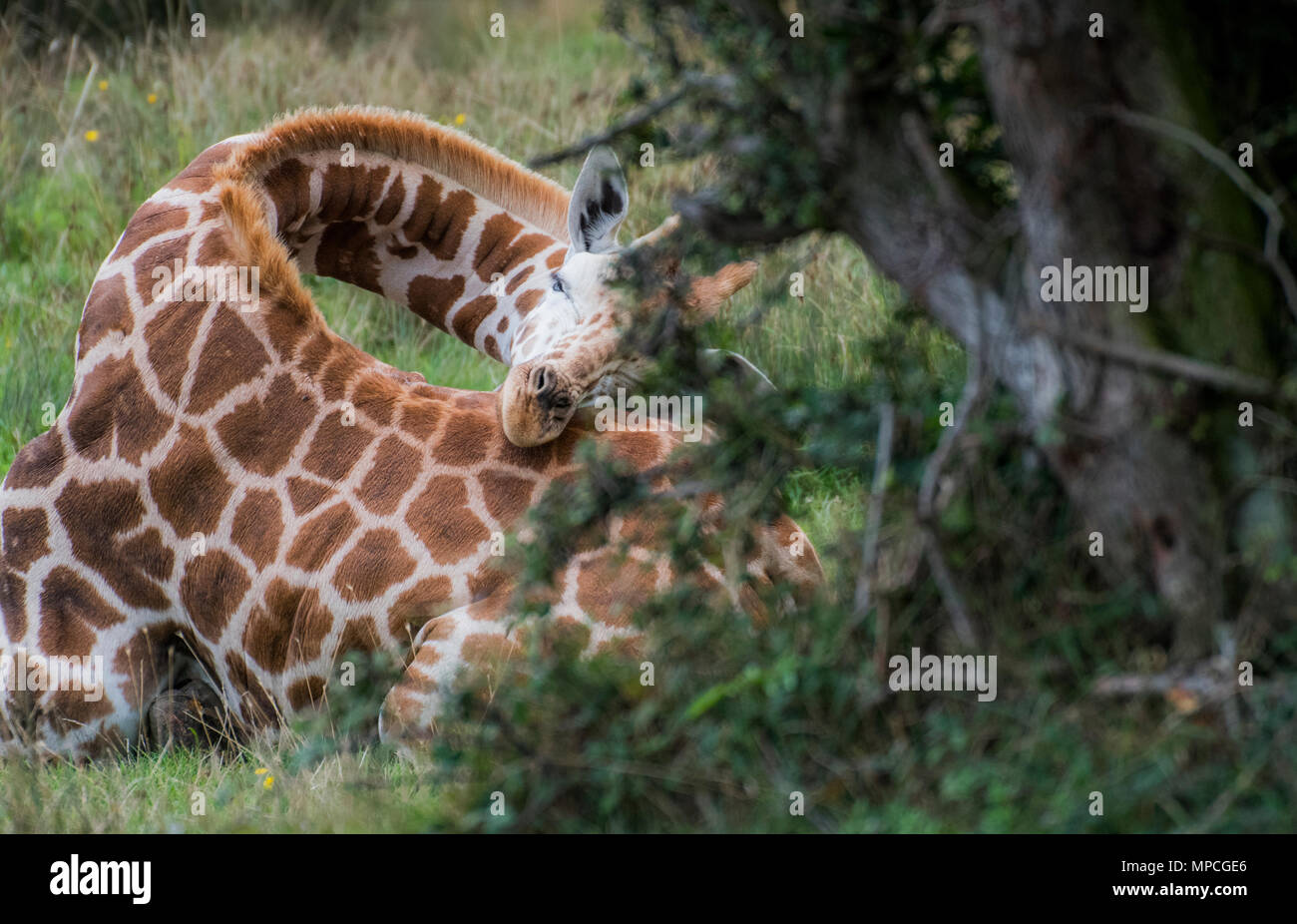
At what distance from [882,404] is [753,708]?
69 cm

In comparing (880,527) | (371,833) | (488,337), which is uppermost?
(488,337)

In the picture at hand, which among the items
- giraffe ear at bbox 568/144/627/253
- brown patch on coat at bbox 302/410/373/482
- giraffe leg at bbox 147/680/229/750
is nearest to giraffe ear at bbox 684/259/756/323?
giraffe ear at bbox 568/144/627/253

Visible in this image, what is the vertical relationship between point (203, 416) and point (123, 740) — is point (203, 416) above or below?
above

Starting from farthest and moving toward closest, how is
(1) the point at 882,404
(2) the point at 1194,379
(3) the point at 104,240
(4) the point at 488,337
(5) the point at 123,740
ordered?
(3) the point at 104,240, (4) the point at 488,337, (5) the point at 123,740, (1) the point at 882,404, (2) the point at 1194,379

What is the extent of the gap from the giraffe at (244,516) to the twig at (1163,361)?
152 centimetres

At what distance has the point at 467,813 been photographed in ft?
10.8

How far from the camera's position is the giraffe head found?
4.42m

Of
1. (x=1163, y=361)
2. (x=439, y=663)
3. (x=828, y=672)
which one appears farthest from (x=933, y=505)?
(x=439, y=663)

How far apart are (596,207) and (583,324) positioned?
542mm

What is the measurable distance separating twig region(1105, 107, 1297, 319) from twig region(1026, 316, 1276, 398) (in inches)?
7.3

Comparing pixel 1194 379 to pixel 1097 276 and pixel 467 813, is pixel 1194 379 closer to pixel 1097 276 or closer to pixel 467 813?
pixel 1097 276

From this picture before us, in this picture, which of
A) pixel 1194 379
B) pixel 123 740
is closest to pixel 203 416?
pixel 123 740

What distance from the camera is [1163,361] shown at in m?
2.91

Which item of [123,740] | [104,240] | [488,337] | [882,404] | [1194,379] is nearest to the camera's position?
[1194,379]
